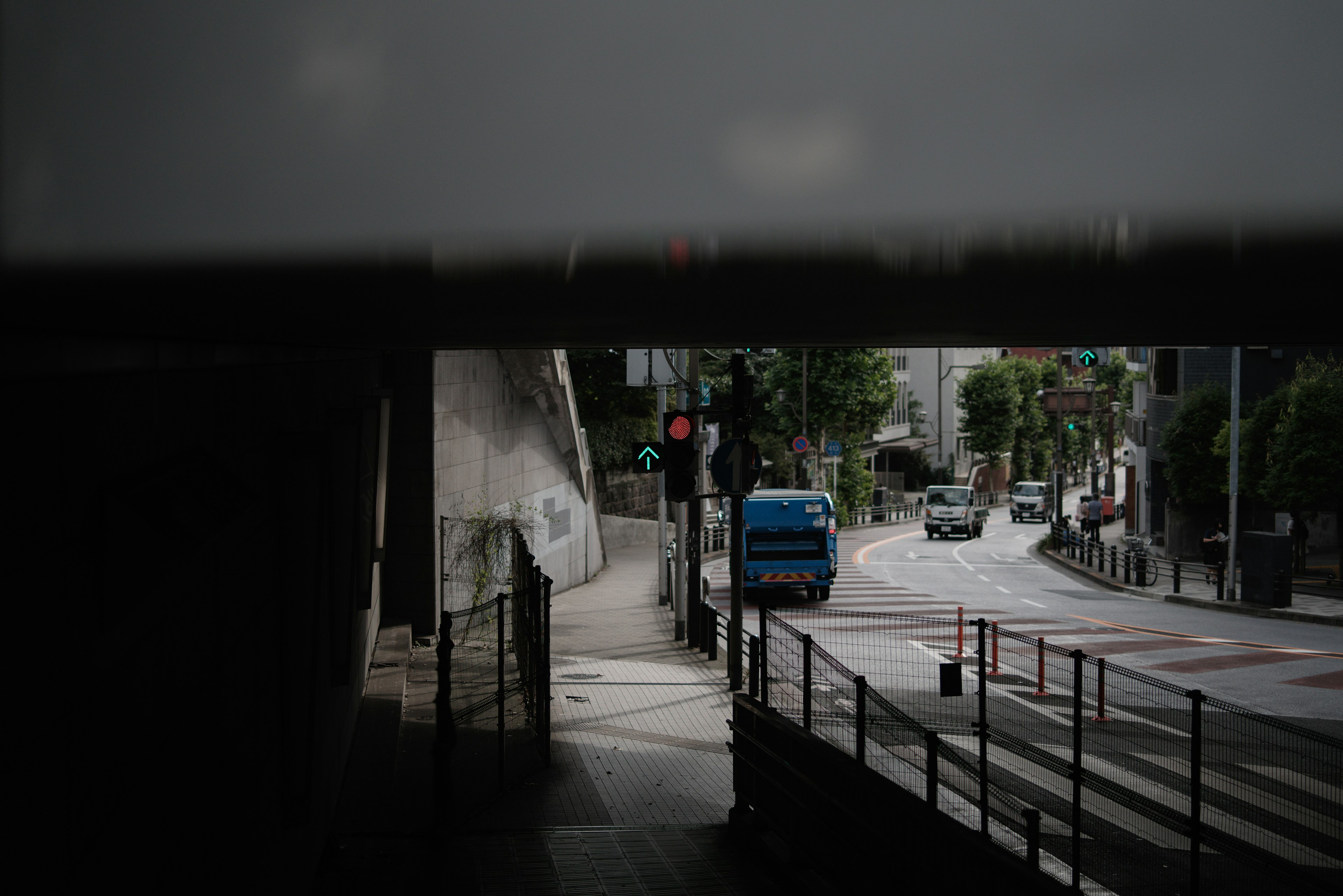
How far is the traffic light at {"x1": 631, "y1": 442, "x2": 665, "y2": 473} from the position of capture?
17.9 metres

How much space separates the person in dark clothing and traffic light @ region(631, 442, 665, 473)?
1581 cm

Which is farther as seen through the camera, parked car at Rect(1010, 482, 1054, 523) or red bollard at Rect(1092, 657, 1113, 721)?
parked car at Rect(1010, 482, 1054, 523)

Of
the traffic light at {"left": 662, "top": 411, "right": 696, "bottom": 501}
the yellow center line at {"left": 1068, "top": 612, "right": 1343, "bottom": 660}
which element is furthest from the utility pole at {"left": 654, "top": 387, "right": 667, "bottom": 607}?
the traffic light at {"left": 662, "top": 411, "right": 696, "bottom": 501}

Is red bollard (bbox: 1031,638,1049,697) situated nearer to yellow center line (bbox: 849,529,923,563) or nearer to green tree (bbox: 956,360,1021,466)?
yellow center line (bbox: 849,529,923,563)

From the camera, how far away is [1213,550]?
91.0 ft

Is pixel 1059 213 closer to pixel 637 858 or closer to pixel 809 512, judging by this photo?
pixel 637 858

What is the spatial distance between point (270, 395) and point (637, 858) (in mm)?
4233

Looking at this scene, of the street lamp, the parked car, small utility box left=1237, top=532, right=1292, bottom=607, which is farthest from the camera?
the street lamp

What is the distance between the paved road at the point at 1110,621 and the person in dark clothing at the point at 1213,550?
2278 millimetres

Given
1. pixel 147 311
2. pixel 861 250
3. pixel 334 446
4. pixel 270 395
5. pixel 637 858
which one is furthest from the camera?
pixel 637 858

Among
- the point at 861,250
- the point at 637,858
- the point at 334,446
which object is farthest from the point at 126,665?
the point at 637,858

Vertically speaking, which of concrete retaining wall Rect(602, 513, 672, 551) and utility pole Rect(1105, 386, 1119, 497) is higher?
utility pole Rect(1105, 386, 1119, 497)

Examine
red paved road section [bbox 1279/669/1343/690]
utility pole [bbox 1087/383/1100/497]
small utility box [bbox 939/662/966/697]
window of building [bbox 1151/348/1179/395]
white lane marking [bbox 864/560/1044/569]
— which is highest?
window of building [bbox 1151/348/1179/395]

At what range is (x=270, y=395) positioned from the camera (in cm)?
673
